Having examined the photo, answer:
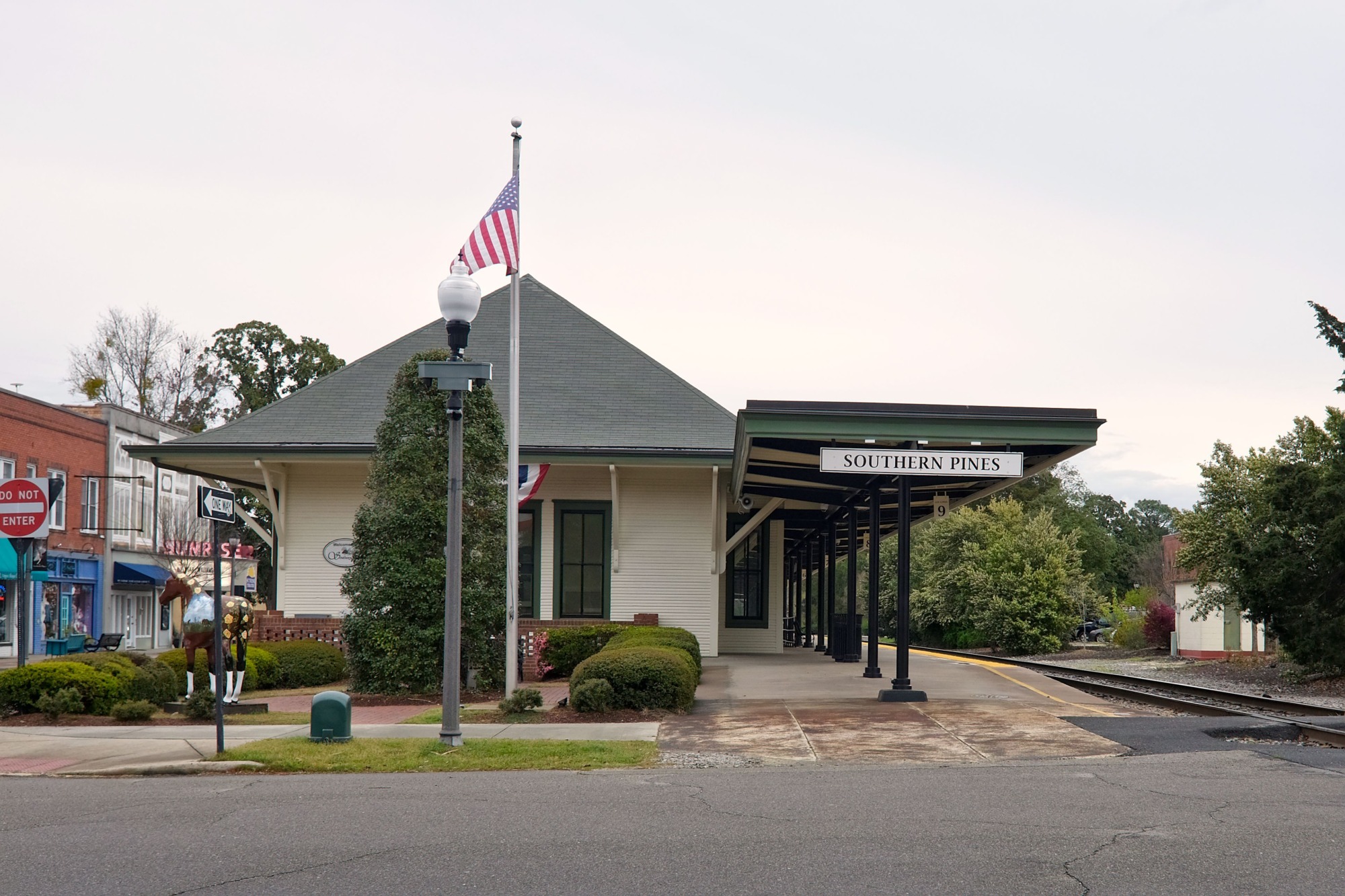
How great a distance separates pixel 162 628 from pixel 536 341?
1365 inches

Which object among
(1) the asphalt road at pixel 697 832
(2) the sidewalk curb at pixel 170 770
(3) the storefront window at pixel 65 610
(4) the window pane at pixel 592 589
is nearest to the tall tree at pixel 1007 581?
(4) the window pane at pixel 592 589

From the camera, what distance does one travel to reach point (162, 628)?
55.0 metres

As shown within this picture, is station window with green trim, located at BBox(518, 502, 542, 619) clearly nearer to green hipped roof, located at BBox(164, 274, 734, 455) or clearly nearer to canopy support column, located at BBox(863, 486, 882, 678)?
green hipped roof, located at BBox(164, 274, 734, 455)

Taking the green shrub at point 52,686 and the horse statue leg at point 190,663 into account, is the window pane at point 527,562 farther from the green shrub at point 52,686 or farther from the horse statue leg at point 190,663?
the green shrub at point 52,686

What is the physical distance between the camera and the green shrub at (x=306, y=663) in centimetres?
2069

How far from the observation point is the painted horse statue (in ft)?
52.3

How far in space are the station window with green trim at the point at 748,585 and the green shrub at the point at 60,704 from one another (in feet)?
53.4

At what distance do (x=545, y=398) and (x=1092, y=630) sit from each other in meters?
64.5

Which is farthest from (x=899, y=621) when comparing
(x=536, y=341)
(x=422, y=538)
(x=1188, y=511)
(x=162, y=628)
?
(x=162, y=628)

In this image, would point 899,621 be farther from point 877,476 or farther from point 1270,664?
point 1270,664

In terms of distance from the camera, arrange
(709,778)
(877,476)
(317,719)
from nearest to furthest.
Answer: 1. (709,778)
2. (317,719)
3. (877,476)

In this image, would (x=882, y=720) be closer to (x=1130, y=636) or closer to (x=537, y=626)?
(x=537, y=626)

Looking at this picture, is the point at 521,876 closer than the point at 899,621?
Yes

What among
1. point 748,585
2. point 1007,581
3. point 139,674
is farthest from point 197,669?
point 1007,581
